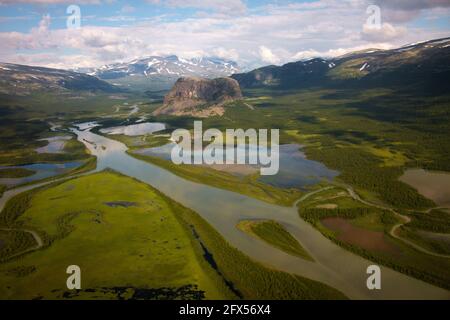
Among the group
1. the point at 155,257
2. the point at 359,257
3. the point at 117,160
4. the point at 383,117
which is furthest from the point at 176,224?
the point at 383,117

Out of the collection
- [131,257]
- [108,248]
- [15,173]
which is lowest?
[131,257]

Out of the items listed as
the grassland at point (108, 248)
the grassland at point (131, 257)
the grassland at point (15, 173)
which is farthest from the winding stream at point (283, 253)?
the grassland at point (15, 173)

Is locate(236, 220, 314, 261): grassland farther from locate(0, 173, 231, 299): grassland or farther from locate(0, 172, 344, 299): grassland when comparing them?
locate(0, 173, 231, 299): grassland

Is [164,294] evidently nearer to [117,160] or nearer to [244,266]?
[244,266]

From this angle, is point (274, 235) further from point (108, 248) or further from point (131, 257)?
point (108, 248)

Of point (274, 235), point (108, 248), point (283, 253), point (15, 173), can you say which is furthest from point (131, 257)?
point (15, 173)
